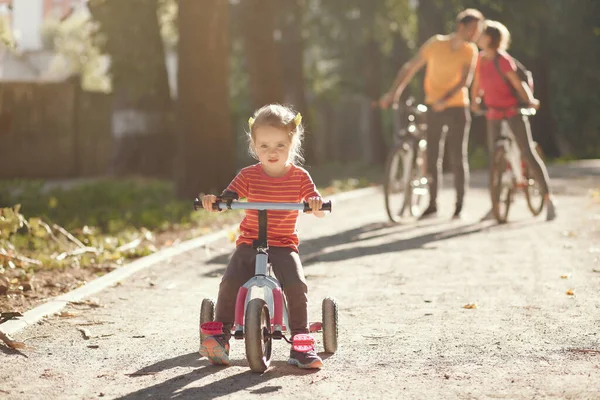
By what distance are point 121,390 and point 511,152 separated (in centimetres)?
817

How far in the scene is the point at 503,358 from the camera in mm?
5871

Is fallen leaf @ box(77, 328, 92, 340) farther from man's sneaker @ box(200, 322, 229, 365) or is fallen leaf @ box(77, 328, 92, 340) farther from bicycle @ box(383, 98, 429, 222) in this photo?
bicycle @ box(383, 98, 429, 222)

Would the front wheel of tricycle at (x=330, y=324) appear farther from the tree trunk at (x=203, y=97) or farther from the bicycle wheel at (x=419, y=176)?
the tree trunk at (x=203, y=97)

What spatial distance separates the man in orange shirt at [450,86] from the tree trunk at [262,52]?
27.9 ft

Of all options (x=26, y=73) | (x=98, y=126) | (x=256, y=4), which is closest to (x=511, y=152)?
(x=256, y=4)

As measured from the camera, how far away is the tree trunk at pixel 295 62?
982 inches

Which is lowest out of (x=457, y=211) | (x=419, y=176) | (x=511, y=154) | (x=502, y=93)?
(x=457, y=211)

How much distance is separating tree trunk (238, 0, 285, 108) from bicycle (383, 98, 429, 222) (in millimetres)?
8197

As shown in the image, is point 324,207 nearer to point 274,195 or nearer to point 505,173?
point 274,195

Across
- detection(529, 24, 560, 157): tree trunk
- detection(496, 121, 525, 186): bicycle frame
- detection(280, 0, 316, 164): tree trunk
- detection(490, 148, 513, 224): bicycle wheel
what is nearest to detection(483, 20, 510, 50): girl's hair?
detection(496, 121, 525, 186): bicycle frame

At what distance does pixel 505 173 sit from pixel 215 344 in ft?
24.5

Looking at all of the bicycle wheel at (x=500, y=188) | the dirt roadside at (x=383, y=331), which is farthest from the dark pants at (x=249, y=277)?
the bicycle wheel at (x=500, y=188)

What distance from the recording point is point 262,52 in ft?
69.2

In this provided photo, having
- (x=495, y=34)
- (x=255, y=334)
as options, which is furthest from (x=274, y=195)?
(x=495, y=34)
